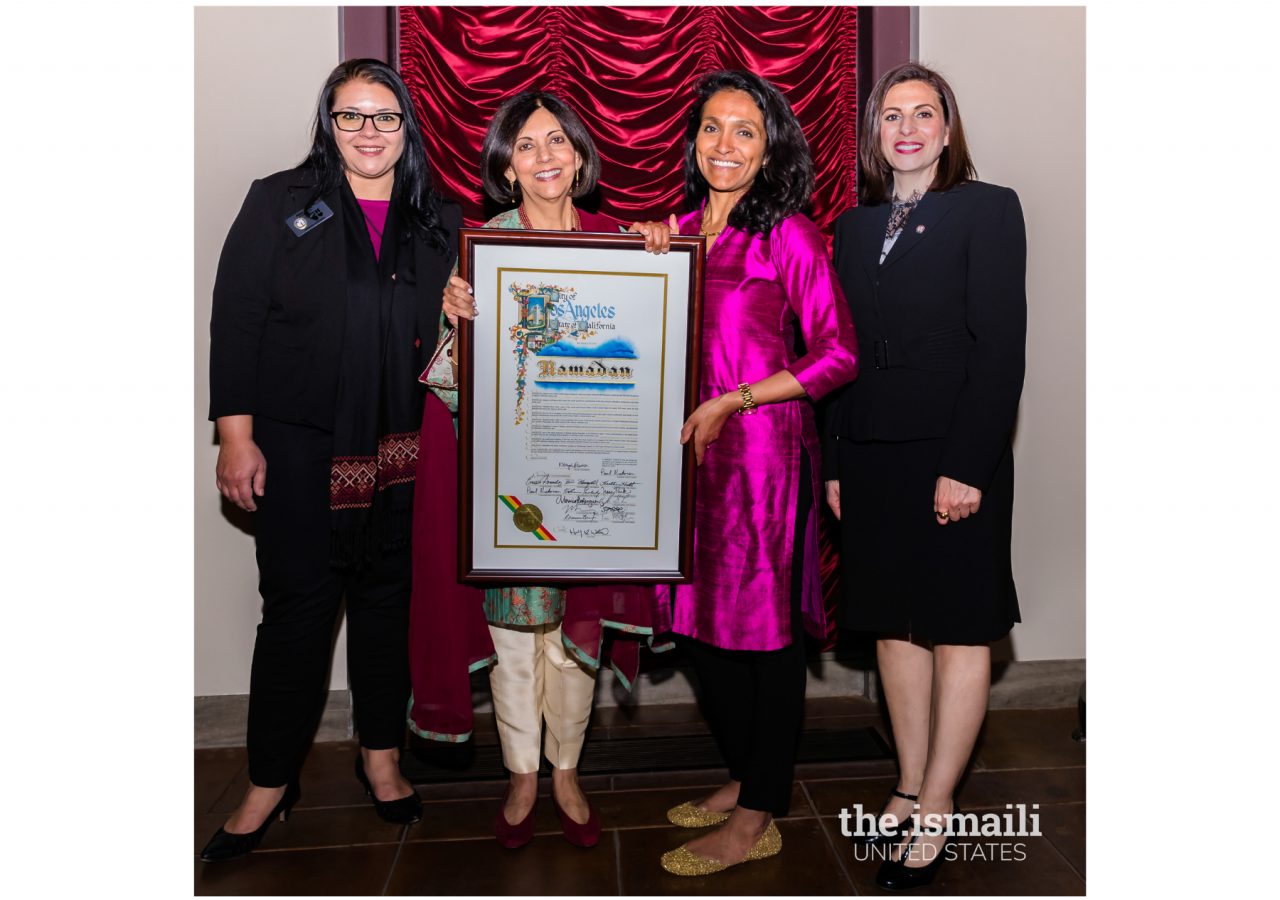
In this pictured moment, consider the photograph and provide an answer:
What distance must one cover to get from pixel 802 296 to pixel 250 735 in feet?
6.09

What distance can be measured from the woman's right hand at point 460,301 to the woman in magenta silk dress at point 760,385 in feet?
1.44

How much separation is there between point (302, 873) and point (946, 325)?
2.12 metres

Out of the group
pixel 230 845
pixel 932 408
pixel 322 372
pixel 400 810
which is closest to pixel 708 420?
pixel 932 408

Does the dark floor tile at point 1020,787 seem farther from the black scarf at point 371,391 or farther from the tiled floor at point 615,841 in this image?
the black scarf at point 371,391

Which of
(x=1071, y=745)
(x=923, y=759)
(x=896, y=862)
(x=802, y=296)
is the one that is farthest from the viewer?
(x=1071, y=745)

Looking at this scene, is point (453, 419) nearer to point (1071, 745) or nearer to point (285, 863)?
point (285, 863)

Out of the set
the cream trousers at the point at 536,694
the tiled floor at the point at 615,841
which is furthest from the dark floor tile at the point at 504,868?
the cream trousers at the point at 536,694

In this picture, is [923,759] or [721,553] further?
[923,759]

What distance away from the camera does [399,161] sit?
222cm

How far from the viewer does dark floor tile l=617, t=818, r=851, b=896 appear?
81.3 inches

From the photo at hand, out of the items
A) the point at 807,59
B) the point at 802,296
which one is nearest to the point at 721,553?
the point at 802,296

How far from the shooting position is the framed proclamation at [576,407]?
6.40ft

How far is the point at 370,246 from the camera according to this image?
219 cm

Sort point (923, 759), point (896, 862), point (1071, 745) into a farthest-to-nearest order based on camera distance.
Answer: point (1071, 745), point (923, 759), point (896, 862)
